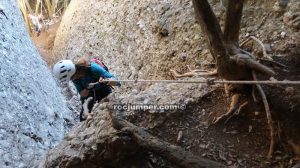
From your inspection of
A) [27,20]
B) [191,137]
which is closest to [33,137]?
[191,137]

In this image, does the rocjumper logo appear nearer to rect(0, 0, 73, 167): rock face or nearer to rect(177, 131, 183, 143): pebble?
rect(177, 131, 183, 143): pebble

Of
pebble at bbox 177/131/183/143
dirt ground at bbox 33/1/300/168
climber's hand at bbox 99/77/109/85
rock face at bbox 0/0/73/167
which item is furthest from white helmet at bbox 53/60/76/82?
pebble at bbox 177/131/183/143

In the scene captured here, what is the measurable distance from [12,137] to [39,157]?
0.44 meters

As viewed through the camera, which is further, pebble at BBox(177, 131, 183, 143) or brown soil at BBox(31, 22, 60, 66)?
brown soil at BBox(31, 22, 60, 66)

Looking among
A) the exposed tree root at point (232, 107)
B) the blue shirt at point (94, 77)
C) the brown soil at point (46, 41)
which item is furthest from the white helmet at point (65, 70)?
the brown soil at point (46, 41)

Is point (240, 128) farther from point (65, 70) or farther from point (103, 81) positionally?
point (65, 70)

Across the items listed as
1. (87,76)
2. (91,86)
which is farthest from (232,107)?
(87,76)

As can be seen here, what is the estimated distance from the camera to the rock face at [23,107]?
426 centimetres

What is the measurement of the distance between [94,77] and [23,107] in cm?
149

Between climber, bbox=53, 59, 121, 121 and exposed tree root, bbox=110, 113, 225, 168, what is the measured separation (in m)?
1.11

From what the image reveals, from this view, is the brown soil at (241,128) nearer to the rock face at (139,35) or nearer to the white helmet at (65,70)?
the white helmet at (65,70)

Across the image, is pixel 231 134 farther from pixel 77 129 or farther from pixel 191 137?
pixel 77 129

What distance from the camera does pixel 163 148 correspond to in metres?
2.69

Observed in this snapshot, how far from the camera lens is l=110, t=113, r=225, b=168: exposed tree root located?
8.34 ft
